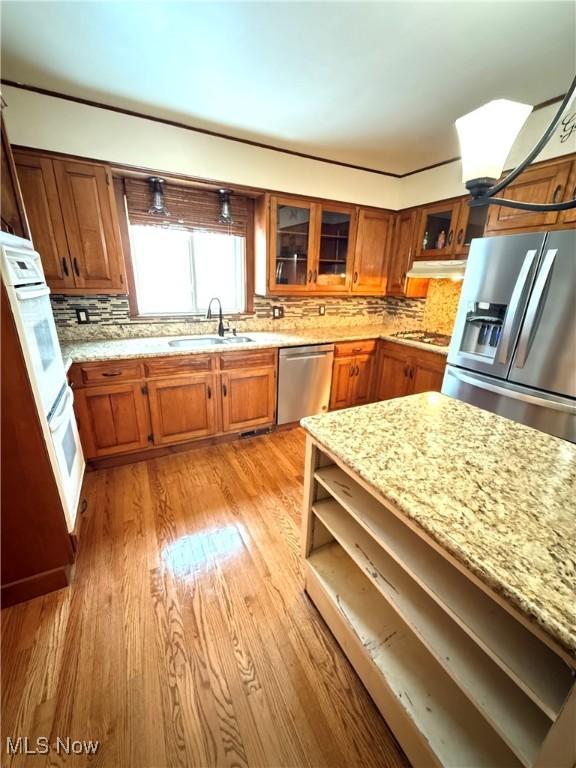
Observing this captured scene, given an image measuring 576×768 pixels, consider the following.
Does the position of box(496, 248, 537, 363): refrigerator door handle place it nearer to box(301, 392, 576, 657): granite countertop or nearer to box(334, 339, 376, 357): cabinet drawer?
box(301, 392, 576, 657): granite countertop

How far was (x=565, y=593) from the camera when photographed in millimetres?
562

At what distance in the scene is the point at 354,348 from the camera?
3.13 meters

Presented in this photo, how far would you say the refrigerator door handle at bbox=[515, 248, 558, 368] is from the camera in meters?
1.79

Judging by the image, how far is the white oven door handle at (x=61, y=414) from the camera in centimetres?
139

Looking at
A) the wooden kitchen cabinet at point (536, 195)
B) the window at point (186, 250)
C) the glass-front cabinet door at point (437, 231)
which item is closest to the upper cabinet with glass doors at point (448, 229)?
the glass-front cabinet door at point (437, 231)

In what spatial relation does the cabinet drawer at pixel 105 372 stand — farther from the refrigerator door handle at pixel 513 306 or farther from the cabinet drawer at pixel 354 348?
the refrigerator door handle at pixel 513 306

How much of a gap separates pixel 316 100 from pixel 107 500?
2.92 metres

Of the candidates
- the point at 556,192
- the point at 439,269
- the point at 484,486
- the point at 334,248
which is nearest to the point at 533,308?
the point at 556,192

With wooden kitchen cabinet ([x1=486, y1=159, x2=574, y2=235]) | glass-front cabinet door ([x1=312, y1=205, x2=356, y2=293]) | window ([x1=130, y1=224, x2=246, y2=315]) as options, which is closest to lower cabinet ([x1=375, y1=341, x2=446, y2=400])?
glass-front cabinet door ([x1=312, y1=205, x2=356, y2=293])

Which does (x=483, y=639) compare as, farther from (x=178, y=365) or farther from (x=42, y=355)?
(x=178, y=365)

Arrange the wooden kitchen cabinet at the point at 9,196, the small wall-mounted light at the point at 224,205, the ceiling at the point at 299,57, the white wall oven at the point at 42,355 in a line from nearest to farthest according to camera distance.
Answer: the white wall oven at the point at 42,355 < the ceiling at the point at 299,57 < the wooden kitchen cabinet at the point at 9,196 < the small wall-mounted light at the point at 224,205

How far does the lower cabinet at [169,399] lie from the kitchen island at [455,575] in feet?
4.90

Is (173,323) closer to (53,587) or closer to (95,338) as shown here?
(95,338)

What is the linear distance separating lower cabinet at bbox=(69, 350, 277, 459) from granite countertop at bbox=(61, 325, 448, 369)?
6 centimetres
